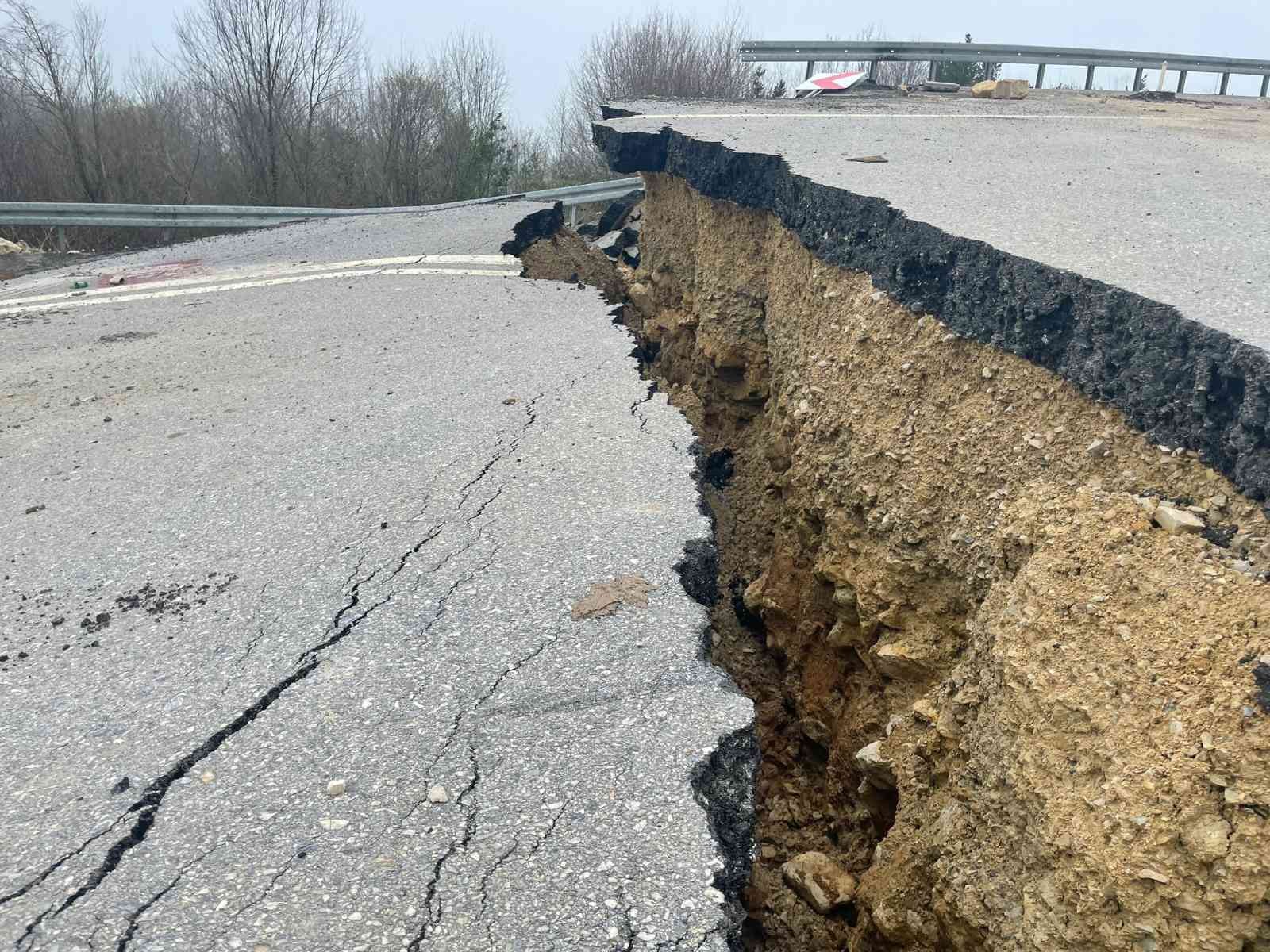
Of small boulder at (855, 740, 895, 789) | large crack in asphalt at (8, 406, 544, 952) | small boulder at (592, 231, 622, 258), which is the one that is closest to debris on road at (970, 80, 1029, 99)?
small boulder at (592, 231, 622, 258)

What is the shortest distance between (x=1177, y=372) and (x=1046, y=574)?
670 mm

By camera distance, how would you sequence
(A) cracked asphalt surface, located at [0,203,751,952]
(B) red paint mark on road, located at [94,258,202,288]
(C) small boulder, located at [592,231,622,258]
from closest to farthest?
(A) cracked asphalt surface, located at [0,203,751,952] < (B) red paint mark on road, located at [94,258,202,288] < (C) small boulder, located at [592,231,622,258]

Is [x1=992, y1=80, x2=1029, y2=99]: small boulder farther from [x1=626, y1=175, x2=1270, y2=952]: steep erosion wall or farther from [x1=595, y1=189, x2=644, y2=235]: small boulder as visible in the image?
[x1=626, y1=175, x2=1270, y2=952]: steep erosion wall

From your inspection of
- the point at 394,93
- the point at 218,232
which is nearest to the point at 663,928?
the point at 218,232

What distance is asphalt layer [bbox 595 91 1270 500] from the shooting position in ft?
8.27

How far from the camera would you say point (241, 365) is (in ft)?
21.2

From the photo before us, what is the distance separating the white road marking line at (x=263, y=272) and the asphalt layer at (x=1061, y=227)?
6.64 ft

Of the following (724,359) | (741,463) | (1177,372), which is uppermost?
(1177,372)

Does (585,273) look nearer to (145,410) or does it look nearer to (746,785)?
(145,410)

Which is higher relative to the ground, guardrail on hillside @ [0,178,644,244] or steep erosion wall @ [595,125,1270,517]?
steep erosion wall @ [595,125,1270,517]

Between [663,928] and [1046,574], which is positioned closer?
[663,928]

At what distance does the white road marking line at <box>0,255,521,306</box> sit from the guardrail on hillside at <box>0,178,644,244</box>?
278 cm

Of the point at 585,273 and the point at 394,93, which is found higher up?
the point at 394,93

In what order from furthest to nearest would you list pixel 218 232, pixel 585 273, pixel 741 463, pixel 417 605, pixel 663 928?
1. pixel 218 232
2. pixel 585 273
3. pixel 741 463
4. pixel 417 605
5. pixel 663 928
